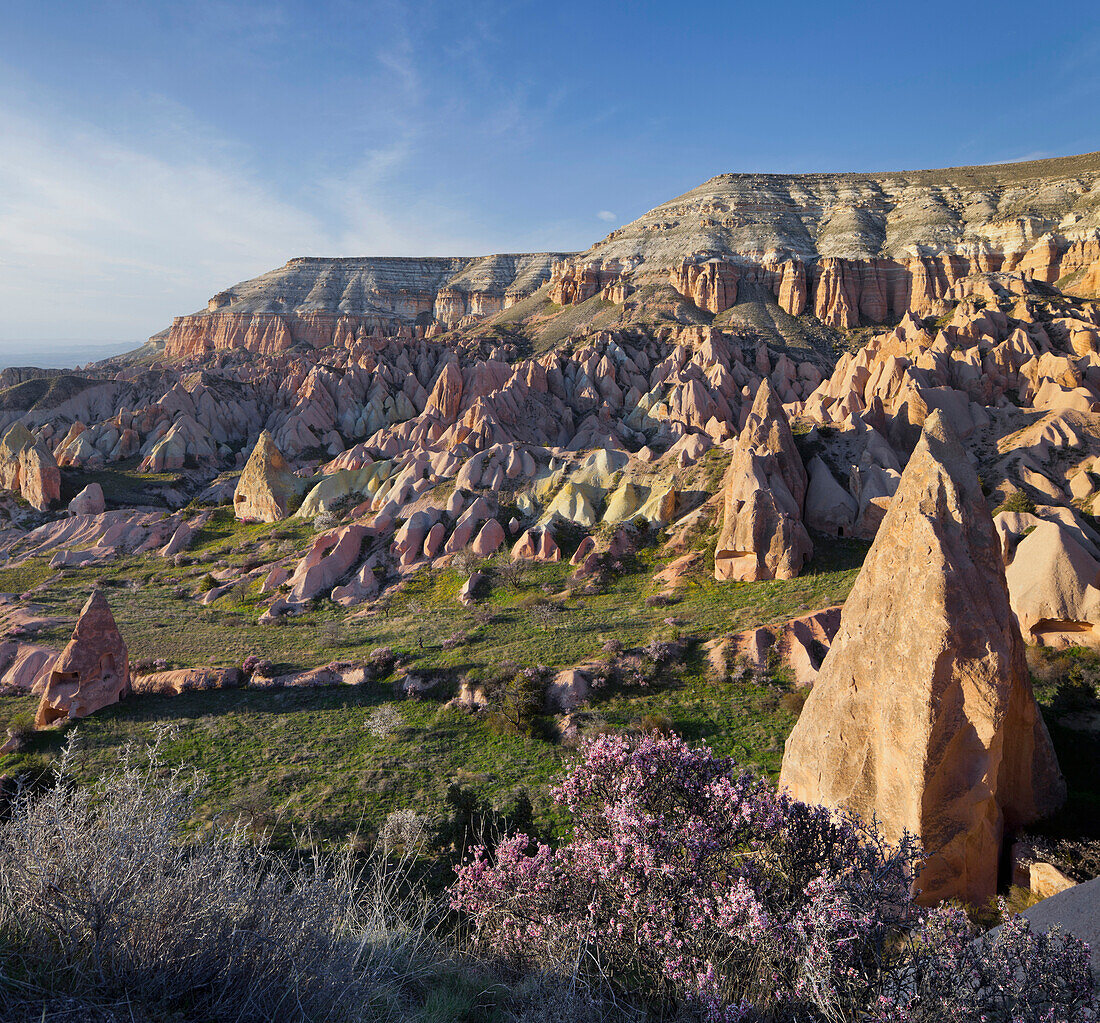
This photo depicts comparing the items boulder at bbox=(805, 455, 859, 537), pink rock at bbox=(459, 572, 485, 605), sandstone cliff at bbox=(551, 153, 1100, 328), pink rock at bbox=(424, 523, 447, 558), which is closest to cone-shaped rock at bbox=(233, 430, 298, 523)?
pink rock at bbox=(424, 523, 447, 558)

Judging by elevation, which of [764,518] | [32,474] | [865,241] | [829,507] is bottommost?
[32,474]

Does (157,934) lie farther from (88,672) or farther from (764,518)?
(764,518)

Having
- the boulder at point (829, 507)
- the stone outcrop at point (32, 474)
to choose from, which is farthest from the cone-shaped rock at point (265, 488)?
the boulder at point (829, 507)

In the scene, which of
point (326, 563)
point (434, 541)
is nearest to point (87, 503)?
point (326, 563)

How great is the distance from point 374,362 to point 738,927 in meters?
96.9

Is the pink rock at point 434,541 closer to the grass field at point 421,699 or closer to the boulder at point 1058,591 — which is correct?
the grass field at point 421,699

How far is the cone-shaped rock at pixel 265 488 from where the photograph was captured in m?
45.9

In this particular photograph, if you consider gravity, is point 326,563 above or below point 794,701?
above

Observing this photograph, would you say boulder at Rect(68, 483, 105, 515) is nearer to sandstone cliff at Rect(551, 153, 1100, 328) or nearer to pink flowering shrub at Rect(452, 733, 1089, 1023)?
pink flowering shrub at Rect(452, 733, 1089, 1023)

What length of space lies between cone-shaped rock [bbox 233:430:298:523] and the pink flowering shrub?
4327 cm

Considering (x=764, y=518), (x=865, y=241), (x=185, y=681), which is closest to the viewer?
(x=185, y=681)

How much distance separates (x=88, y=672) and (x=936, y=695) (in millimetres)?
25597

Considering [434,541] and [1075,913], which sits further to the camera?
[434,541]

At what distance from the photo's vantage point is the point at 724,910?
6.01 metres
